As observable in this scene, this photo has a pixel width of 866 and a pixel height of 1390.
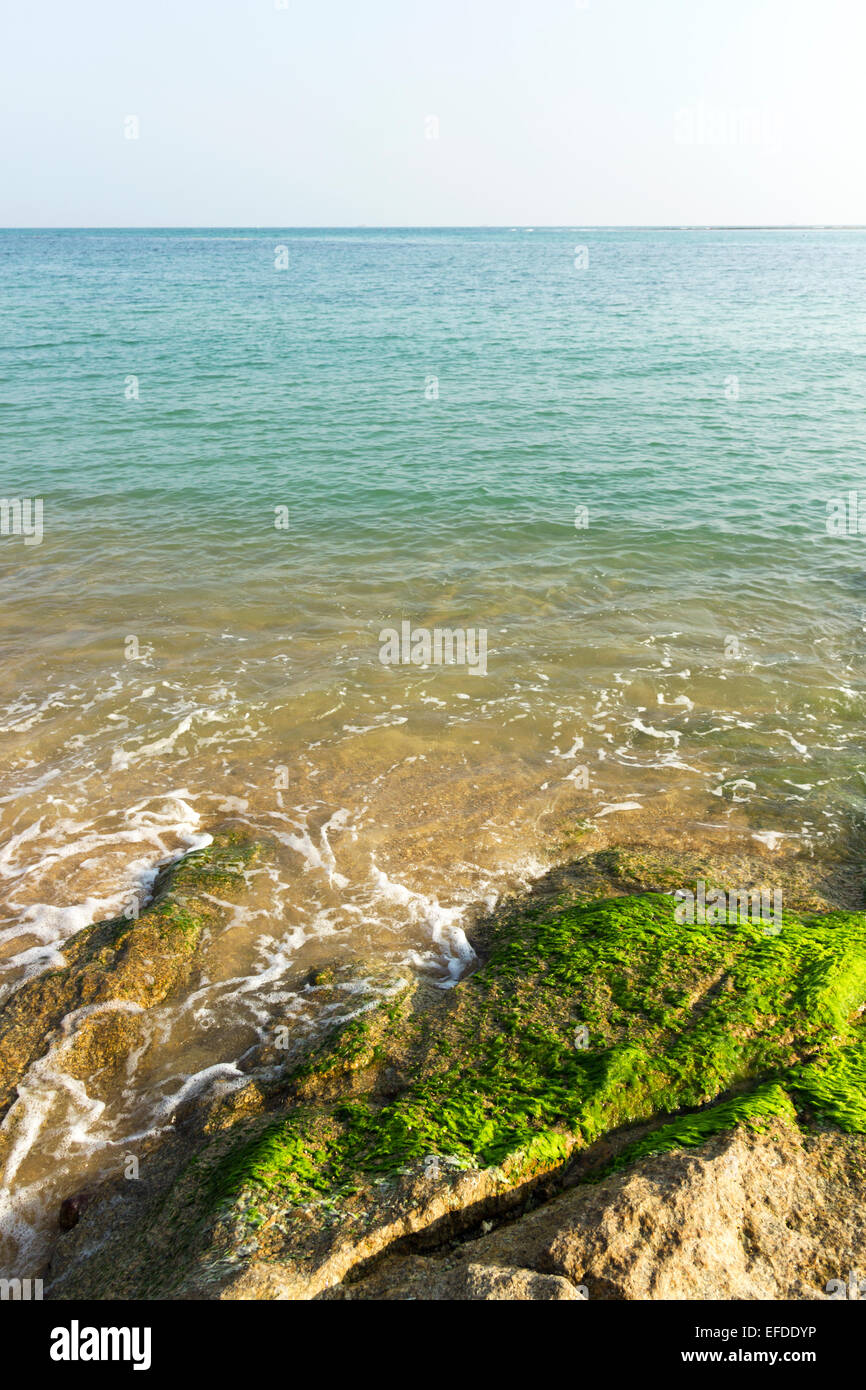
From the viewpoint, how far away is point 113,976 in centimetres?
628

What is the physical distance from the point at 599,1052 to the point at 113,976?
12.4ft

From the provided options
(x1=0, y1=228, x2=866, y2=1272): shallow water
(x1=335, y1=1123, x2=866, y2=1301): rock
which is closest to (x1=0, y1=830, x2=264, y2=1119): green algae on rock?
(x1=0, y1=228, x2=866, y2=1272): shallow water

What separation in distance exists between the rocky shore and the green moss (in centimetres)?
2

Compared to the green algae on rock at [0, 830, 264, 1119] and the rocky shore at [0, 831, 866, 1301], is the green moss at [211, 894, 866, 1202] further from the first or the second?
the green algae on rock at [0, 830, 264, 1119]

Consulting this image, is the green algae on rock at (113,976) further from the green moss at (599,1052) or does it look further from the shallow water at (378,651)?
the green moss at (599,1052)

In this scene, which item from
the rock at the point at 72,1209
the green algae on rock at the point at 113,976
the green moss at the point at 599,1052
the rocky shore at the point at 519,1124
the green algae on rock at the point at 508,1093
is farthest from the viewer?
the green algae on rock at the point at 113,976

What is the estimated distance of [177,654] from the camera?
1199 cm

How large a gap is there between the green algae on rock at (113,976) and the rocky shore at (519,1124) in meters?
0.02

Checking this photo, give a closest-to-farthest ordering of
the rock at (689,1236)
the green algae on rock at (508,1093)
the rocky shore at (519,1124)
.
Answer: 1. the rock at (689,1236)
2. the rocky shore at (519,1124)
3. the green algae on rock at (508,1093)

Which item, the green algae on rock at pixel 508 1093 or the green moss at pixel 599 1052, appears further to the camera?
the green moss at pixel 599 1052

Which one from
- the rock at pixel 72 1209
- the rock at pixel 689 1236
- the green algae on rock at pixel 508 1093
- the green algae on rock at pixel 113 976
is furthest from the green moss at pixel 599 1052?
the green algae on rock at pixel 113 976

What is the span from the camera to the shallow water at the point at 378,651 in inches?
284

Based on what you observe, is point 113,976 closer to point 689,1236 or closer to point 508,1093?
point 508,1093
